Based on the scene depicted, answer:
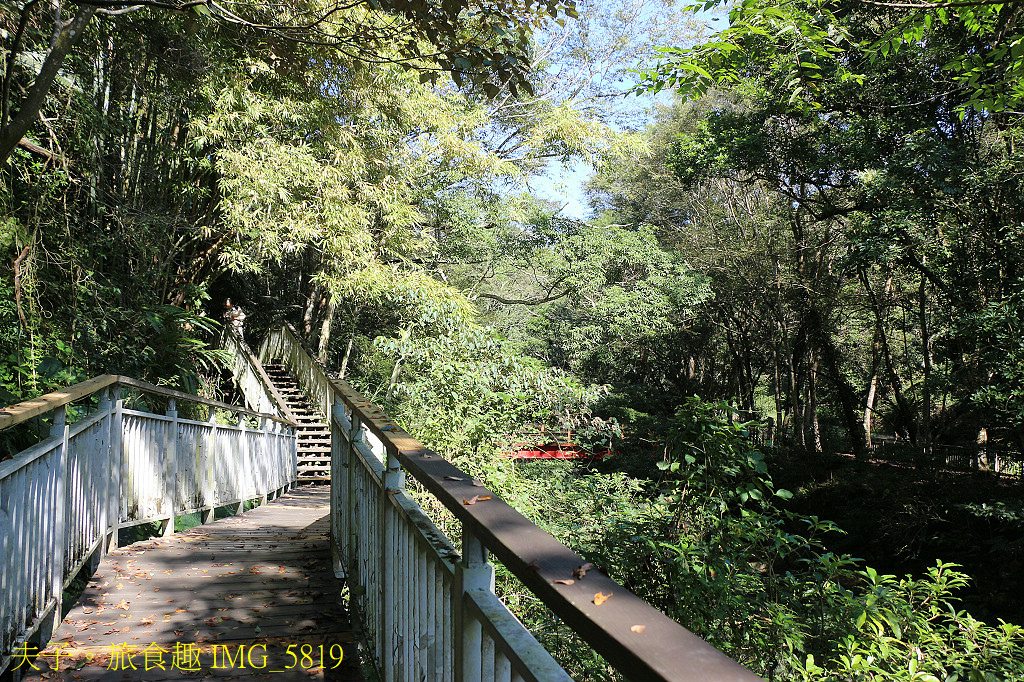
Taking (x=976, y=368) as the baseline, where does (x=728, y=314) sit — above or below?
above

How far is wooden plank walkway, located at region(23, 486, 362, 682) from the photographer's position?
9.91ft

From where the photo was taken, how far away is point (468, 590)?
153 cm

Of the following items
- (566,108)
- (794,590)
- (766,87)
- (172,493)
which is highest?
(566,108)

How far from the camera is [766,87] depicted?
39.0 ft

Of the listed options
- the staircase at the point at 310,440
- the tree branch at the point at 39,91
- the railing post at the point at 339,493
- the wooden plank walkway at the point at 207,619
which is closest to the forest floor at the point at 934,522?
the railing post at the point at 339,493

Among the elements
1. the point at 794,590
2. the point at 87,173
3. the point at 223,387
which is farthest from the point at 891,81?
the point at 223,387

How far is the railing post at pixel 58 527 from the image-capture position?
319cm

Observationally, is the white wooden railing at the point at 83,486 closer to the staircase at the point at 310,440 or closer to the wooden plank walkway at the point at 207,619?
the wooden plank walkway at the point at 207,619

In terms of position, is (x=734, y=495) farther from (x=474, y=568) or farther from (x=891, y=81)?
(x=891, y=81)

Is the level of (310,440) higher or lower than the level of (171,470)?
lower

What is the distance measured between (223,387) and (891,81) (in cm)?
1718

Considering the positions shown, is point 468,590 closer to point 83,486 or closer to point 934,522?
point 83,486

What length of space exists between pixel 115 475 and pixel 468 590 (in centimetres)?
383

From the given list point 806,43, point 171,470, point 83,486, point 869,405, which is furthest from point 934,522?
point 83,486
